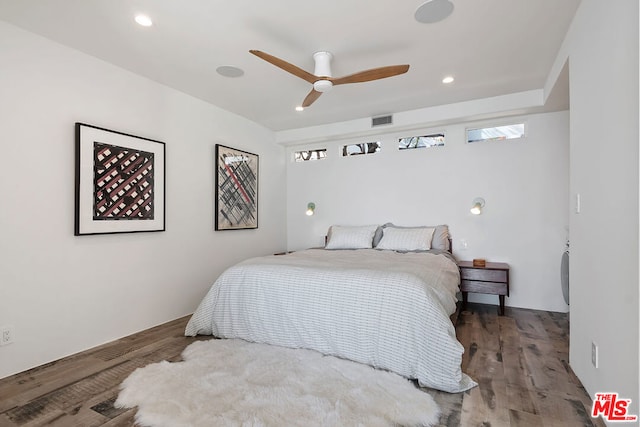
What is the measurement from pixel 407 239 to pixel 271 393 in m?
2.50

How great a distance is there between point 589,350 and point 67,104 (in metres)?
4.04

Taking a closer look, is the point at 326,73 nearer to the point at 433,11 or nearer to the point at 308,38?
the point at 308,38

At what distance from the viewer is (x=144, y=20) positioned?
7.39 feet

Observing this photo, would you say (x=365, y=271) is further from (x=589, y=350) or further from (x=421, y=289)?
(x=589, y=350)

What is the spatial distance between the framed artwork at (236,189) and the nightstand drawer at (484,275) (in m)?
2.80

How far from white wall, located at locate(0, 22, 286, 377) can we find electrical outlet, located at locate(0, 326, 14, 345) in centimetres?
4

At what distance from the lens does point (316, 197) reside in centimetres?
513

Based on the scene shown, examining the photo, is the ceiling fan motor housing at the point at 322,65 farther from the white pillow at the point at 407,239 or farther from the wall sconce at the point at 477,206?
the wall sconce at the point at 477,206

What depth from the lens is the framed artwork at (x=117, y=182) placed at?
2.67 meters

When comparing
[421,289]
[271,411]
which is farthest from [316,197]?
[271,411]

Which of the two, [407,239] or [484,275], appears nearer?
[484,275]

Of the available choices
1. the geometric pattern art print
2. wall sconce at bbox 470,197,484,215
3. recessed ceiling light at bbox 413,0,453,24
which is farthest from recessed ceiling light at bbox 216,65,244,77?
wall sconce at bbox 470,197,484,215

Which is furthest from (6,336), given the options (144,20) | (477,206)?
(477,206)

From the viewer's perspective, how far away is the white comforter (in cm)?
206
